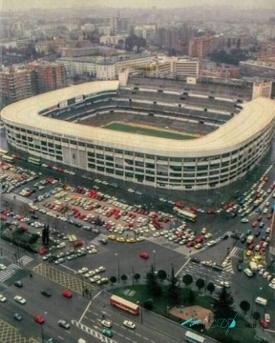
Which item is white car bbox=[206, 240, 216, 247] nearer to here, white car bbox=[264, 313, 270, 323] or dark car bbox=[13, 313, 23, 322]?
white car bbox=[264, 313, 270, 323]

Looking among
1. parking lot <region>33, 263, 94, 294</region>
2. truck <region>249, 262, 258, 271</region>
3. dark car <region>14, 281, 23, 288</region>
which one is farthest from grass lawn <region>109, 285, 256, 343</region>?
dark car <region>14, 281, 23, 288</region>

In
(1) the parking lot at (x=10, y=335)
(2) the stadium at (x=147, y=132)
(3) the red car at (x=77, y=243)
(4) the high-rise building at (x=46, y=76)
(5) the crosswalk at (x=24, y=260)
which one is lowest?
(1) the parking lot at (x=10, y=335)

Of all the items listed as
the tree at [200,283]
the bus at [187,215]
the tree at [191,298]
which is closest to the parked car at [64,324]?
the tree at [191,298]

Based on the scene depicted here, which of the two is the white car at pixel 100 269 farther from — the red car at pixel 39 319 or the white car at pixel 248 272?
the white car at pixel 248 272

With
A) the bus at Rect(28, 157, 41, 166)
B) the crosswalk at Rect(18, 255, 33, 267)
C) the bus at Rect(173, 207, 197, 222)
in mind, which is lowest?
the crosswalk at Rect(18, 255, 33, 267)

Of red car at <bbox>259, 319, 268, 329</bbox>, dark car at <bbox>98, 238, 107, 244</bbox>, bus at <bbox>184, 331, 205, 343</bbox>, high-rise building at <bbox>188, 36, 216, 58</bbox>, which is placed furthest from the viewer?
high-rise building at <bbox>188, 36, 216, 58</bbox>

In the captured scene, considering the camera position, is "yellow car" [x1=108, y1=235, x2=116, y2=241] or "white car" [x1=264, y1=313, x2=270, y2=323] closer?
"white car" [x1=264, y1=313, x2=270, y2=323]
